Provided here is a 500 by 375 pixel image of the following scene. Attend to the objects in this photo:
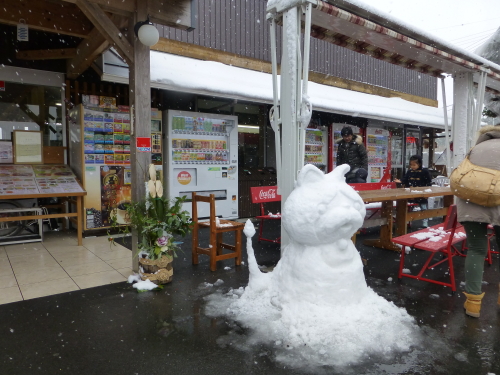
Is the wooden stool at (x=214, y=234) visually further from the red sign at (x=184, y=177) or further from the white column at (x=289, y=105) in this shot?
the red sign at (x=184, y=177)

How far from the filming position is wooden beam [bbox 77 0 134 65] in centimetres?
394

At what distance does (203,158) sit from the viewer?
308 inches

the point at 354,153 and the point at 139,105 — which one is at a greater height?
the point at 139,105

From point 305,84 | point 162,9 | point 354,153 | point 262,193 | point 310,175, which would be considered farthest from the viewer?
point 354,153

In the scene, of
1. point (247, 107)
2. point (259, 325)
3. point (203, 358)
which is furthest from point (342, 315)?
point (247, 107)

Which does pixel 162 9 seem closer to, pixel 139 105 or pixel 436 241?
pixel 139 105

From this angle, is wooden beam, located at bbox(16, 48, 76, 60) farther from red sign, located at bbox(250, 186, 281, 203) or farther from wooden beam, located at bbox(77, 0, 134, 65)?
red sign, located at bbox(250, 186, 281, 203)

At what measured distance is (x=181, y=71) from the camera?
21.3 feet

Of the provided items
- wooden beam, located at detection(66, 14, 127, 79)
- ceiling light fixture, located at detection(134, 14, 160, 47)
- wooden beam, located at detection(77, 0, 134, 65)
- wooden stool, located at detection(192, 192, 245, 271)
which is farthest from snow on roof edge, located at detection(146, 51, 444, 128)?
wooden stool, located at detection(192, 192, 245, 271)

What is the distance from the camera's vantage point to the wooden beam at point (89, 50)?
5.04m

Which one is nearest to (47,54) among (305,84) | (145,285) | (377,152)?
(145,285)

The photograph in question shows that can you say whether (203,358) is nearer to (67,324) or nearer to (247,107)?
(67,324)

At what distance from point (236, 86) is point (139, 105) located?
314cm

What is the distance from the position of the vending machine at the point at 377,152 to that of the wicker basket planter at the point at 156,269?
854cm
